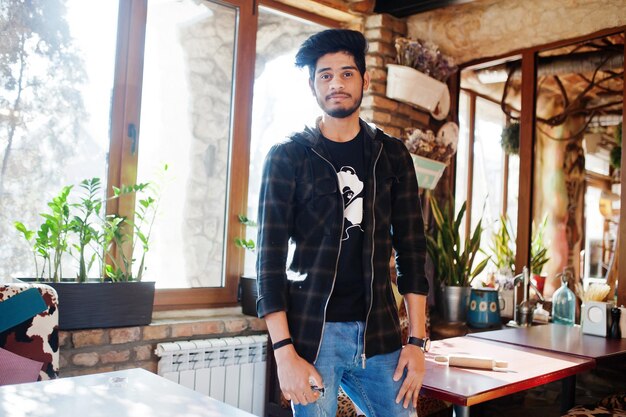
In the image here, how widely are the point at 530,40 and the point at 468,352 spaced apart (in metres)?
2.23

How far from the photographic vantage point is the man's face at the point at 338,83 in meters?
1.71

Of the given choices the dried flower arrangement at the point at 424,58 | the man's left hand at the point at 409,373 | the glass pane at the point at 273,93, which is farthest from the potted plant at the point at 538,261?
the man's left hand at the point at 409,373

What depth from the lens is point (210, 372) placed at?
320 cm

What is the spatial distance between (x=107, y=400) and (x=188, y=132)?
2.26m

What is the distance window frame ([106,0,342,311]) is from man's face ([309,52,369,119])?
1756 mm

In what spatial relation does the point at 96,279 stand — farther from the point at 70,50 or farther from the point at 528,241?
the point at 528,241

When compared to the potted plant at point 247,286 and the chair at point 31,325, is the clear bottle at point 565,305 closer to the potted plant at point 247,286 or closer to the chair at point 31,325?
the potted plant at point 247,286

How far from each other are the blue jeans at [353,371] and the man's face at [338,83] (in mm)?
586

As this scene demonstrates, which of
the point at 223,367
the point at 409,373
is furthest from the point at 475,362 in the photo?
the point at 223,367

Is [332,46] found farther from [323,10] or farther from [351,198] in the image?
[323,10]

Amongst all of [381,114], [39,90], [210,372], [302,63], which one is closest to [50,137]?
[39,90]

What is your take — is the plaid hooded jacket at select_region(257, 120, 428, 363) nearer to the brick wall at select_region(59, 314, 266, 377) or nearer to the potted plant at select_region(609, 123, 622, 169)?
the brick wall at select_region(59, 314, 266, 377)

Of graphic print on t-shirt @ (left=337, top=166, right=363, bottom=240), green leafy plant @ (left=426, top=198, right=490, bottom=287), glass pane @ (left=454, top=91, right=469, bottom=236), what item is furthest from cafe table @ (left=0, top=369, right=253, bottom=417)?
glass pane @ (left=454, top=91, right=469, bottom=236)

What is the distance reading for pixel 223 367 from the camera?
3248 millimetres
